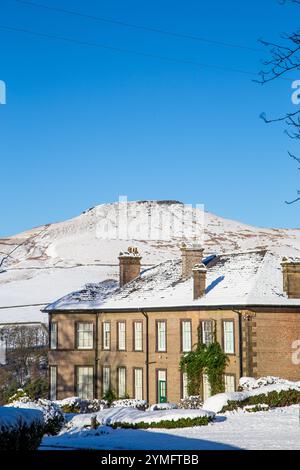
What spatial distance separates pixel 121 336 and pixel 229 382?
880cm

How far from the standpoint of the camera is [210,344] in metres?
37.8

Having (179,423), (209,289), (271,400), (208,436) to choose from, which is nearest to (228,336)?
(209,289)

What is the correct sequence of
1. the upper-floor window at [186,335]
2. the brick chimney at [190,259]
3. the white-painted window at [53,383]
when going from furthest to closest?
the white-painted window at [53,383] → the brick chimney at [190,259] → the upper-floor window at [186,335]

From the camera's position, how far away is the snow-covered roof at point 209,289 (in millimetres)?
37406

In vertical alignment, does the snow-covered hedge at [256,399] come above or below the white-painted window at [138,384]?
above

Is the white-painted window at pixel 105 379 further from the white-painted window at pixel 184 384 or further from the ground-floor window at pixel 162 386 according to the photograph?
the white-painted window at pixel 184 384

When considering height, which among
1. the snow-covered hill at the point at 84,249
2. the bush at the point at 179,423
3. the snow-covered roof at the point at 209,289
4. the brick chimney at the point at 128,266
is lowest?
the bush at the point at 179,423

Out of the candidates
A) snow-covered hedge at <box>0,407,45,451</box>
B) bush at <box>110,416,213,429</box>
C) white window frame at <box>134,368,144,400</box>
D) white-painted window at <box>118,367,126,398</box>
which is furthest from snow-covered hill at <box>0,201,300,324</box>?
snow-covered hedge at <box>0,407,45,451</box>

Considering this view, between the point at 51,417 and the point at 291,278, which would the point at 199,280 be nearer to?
the point at 291,278

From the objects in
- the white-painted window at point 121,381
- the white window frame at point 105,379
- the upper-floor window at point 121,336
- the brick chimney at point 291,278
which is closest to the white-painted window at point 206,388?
the brick chimney at point 291,278

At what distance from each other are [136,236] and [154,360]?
139 m

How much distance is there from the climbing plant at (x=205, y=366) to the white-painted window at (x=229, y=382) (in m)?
0.23
